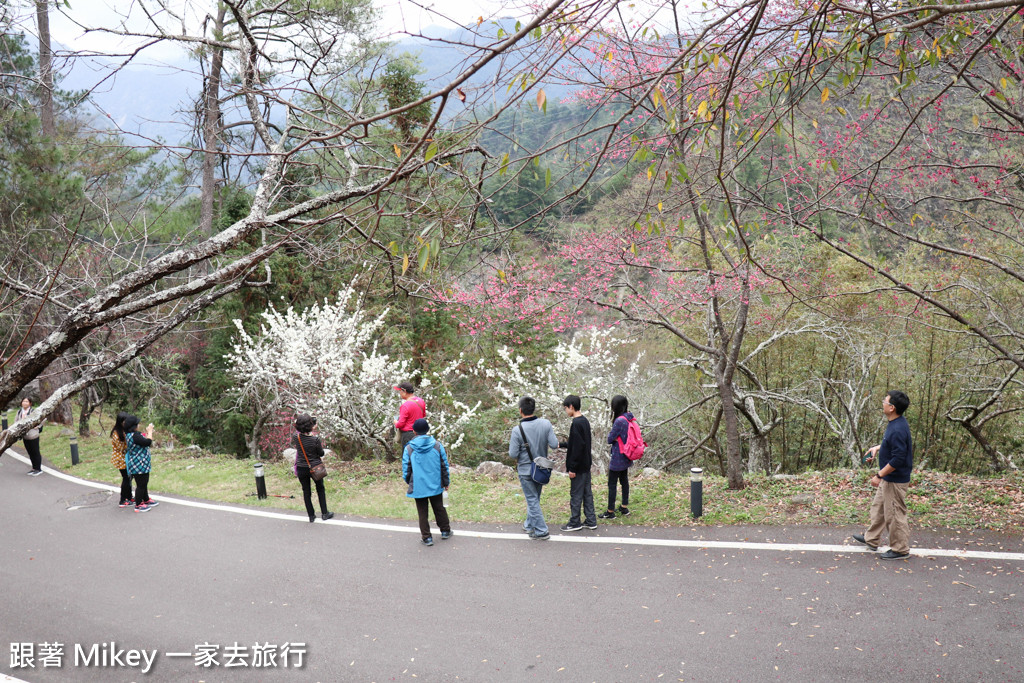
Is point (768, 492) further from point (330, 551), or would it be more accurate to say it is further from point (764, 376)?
point (764, 376)

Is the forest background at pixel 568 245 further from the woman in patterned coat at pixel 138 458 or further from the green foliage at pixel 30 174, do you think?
the woman in patterned coat at pixel 138 458

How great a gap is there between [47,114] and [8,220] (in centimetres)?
636

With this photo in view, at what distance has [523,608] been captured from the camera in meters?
5.78

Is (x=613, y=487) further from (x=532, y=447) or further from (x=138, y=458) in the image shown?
(x=138, y=458)

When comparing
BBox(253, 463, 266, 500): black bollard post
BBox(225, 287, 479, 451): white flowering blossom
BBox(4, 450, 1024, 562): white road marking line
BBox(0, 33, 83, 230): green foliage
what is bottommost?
BBox(4, 450, 1024, 562): white road marking line

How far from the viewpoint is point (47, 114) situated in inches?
705

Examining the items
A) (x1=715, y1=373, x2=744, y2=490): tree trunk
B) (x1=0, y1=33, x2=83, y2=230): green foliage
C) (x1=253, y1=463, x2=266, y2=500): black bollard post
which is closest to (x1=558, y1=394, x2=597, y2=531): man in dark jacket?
(x1=715, y1=373, x2=744, y2=490): tree trunk

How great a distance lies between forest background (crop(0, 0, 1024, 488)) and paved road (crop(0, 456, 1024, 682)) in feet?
8.52

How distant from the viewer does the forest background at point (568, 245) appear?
424 cm

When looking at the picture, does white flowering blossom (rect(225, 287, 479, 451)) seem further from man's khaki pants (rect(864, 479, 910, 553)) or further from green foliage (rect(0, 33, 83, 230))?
man's khaki pants (rect(864, 479, 910, 553))

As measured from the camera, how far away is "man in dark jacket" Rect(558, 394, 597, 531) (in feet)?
24.3

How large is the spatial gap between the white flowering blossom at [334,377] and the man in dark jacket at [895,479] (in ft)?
26.7

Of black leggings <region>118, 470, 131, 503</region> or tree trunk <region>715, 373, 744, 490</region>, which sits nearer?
tree trunk <region>715, 373, 744, 490</region>

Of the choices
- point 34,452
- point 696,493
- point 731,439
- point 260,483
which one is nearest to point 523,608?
point 696,493
